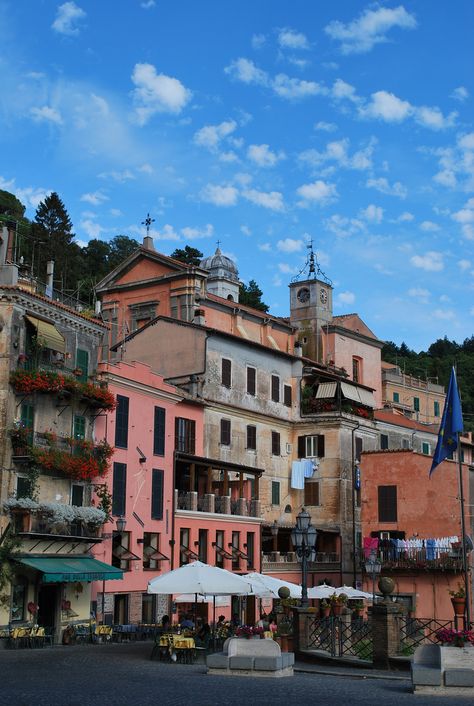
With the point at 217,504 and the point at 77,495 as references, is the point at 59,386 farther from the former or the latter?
the point at 217,504

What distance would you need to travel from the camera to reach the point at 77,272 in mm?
91438

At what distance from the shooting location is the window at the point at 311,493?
5441 cm

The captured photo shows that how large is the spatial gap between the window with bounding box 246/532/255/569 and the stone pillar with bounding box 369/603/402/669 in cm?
2260

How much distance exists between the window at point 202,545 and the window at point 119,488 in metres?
5.97

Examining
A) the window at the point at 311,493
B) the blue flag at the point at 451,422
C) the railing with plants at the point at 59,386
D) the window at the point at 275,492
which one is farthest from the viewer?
the window at the point at 311,493

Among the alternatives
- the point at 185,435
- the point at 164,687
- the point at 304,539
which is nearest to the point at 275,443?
the point at 185,435

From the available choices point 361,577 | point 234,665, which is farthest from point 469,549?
point 234,665

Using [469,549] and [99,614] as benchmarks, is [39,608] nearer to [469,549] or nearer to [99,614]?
[99,614]

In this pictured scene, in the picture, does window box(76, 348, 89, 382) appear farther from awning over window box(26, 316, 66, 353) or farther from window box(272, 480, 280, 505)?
window box(272, 480, 280, 505)

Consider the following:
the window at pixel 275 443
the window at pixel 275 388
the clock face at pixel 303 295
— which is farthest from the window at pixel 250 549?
the clock face at pixel 303 295

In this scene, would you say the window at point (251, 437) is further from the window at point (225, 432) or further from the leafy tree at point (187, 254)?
the leafy tree at point (187, 254)

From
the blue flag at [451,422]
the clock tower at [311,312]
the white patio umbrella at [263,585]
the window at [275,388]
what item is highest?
the clock tower at [311,312]

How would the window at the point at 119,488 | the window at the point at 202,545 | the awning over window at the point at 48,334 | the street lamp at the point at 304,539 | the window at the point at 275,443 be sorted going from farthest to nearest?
the window at the point at 275,443
the window at the point at 202,545
the window at the point at 119,488
the awning over window at the point at 48,334
the street lamp at the point at 304,539

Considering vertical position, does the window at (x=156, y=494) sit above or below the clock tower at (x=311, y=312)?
below
